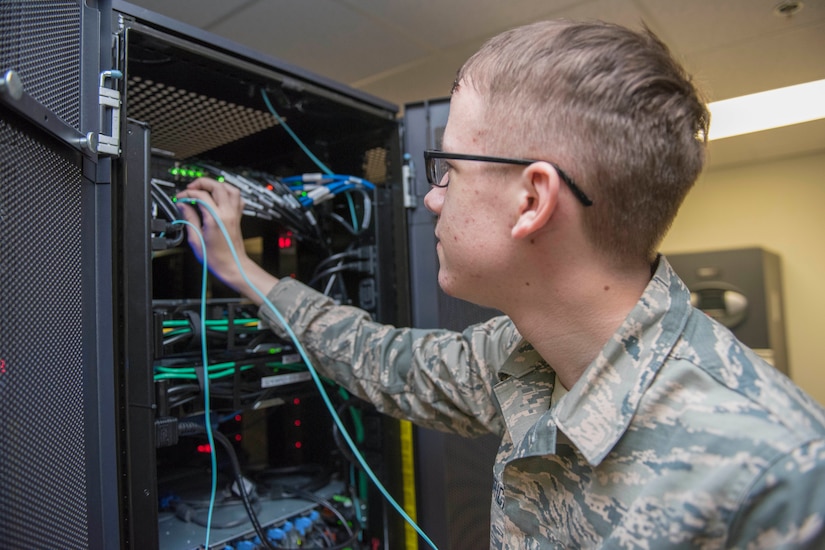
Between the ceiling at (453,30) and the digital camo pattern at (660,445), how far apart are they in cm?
107

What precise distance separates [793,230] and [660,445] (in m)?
3.07

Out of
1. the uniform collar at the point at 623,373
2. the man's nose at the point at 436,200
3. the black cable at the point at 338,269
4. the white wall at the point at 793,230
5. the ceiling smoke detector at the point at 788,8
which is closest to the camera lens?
the uniform collar at the point at 623,373

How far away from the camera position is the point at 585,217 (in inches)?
24.4

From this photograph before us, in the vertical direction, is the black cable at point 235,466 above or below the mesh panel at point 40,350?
below

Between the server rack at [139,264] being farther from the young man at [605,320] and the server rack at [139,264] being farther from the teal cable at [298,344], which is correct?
the young man at [605,320]

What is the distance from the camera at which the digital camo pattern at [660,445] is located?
475 mm

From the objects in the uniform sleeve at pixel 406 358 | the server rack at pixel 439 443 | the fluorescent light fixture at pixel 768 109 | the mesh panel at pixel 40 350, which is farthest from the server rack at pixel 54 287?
the fluorescent light fixture at pixel 768 109

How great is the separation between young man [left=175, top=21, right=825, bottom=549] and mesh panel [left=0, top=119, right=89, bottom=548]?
0.47 metres

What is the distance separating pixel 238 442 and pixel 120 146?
0.72 meters

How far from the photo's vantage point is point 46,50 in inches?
21.7

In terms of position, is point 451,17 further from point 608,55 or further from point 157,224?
point 157,224

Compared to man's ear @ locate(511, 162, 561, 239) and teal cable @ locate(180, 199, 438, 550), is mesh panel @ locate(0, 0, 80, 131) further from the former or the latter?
man's ear @ locate(511, 162, 561, 239)

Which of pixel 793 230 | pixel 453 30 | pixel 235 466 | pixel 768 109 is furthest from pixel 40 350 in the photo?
pixel 793 230

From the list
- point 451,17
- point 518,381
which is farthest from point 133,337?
point 451,17
